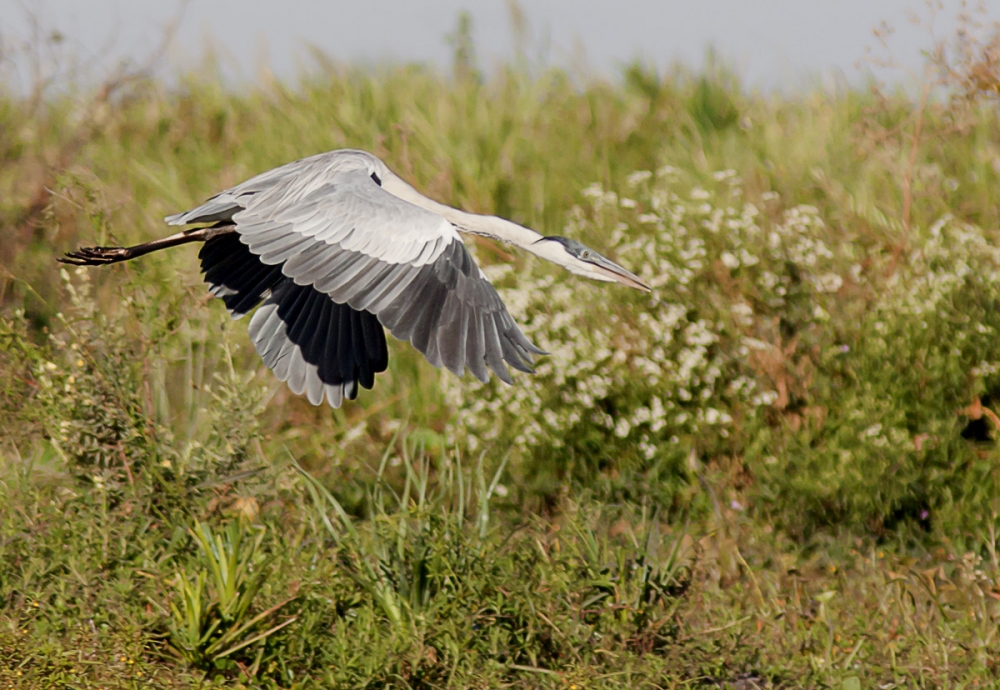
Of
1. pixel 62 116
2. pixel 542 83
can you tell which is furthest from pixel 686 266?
pixel 62 116

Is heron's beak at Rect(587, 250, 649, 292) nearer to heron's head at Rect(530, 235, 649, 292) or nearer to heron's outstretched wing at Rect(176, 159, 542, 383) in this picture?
heron's head at Rect(530, 235, 649, 292)

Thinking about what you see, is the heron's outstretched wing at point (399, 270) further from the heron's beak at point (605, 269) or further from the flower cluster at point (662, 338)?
the flower cluster at point (662, 338)

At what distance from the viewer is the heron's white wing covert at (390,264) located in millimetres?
3510

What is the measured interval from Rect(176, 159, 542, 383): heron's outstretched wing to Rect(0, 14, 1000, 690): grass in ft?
2.33

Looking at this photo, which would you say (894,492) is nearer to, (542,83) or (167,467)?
(167,467)

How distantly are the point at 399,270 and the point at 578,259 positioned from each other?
0.79m

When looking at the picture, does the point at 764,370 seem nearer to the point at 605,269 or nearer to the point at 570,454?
the point at 570,454

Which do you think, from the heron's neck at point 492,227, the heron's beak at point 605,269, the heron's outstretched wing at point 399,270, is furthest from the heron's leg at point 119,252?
the heron's beak at point 605,269

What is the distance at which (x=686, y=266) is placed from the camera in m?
5.55

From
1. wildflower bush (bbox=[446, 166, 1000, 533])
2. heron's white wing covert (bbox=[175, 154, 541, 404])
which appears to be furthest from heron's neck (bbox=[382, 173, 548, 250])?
wildflower bush (bbox=[446, 166, 1000, 533])

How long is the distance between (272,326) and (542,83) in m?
5.13

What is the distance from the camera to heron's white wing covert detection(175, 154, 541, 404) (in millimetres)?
3510

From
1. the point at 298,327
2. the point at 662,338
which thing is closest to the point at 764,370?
the point at 662,338

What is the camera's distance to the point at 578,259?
13.7 feet
